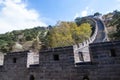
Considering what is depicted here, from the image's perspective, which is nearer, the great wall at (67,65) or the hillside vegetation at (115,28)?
the great wall at (67,65)

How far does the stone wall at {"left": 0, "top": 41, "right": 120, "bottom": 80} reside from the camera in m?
7.80

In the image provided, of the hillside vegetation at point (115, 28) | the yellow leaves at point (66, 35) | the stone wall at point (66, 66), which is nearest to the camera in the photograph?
the stone wall at point (66, 66)

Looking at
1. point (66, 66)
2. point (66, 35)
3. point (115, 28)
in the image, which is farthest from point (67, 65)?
point (115, 28)

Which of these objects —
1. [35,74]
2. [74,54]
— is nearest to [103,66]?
[74,54]

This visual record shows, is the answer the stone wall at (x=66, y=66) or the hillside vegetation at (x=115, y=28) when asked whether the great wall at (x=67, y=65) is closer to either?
the stone wall at (x=66, y=66)

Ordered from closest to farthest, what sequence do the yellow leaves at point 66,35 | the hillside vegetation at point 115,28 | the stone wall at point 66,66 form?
the stone wall at point 66,66 < the hillside vegetation at point 115,28 < the yellow leaves at point 66,35

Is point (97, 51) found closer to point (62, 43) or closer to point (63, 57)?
point (63, 57)

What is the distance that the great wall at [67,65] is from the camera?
7.81 metres

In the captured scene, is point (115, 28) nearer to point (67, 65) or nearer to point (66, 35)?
point (66, 35)

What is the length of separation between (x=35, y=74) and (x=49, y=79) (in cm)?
112

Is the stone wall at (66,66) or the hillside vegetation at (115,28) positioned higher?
the hillside vegetation at (115,28)

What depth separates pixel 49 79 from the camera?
9695mm

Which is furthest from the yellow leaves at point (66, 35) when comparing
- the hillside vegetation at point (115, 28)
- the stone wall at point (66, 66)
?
the stone wall at point (66, 66)

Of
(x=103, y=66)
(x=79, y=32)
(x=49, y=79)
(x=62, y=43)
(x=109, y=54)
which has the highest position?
(x=79, y=32)
